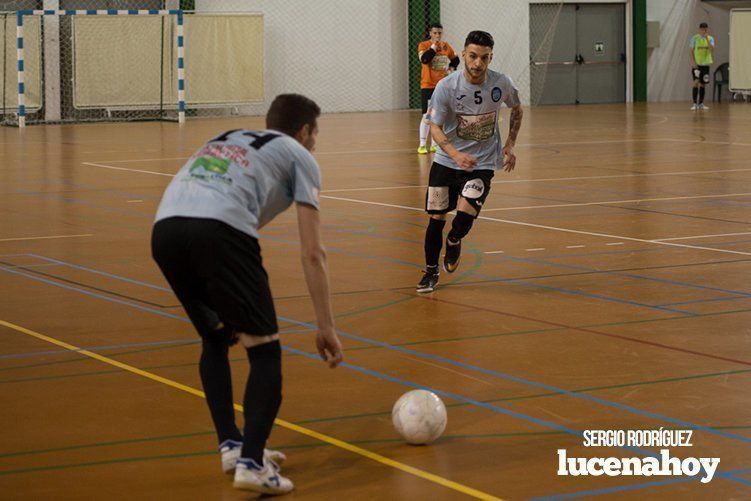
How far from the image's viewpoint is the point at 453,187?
31.6 feet

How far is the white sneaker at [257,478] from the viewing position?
4703mm

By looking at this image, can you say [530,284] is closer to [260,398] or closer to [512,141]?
[512,141]

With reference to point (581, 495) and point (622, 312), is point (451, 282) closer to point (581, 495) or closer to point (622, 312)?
point (622, 312)

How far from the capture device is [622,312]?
834 cm

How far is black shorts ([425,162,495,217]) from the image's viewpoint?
9.52 meters

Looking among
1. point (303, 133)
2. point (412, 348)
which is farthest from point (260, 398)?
point (412, 348)

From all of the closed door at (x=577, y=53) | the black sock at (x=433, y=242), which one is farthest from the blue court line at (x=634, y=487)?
the closed door at (x=577, y=53)

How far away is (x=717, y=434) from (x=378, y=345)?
2.46 metres

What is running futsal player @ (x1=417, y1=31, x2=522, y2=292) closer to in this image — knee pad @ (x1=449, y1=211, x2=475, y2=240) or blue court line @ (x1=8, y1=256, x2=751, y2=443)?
knee pad @ (x1=449, y1=211, x2=475, y2=240)

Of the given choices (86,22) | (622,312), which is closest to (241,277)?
(622,312)

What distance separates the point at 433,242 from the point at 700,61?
93.0ft

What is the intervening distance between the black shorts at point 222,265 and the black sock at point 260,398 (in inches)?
3.8

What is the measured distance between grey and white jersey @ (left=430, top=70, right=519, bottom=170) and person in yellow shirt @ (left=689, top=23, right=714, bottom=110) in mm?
27078

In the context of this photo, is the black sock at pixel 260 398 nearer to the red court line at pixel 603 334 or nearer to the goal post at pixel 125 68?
the red court line at pixel 603 334
